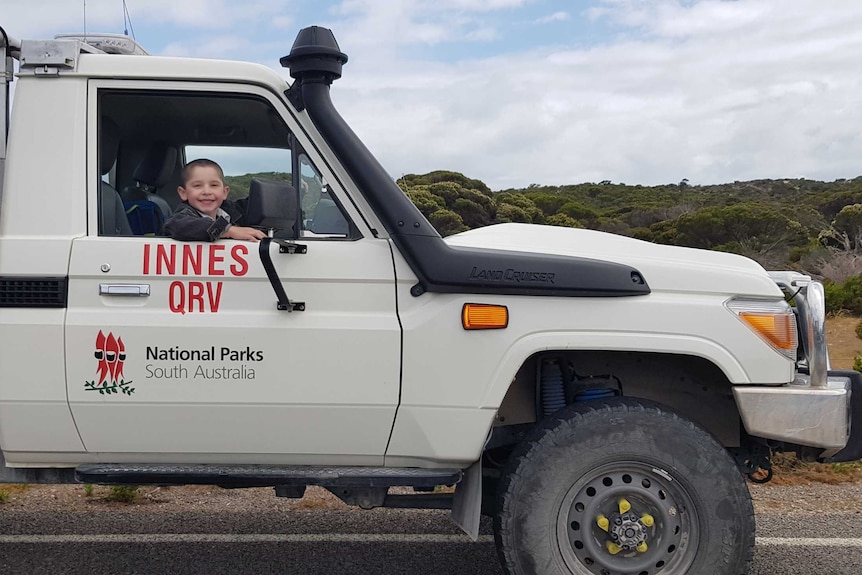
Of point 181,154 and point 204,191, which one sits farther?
point 181,154

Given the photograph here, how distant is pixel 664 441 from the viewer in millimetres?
3283

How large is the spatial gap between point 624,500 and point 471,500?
25.2 inches

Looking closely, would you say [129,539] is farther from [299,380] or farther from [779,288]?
[779,288]

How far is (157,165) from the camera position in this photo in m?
3.67

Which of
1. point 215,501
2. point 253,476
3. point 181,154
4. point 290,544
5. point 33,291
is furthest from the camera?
point 215,501

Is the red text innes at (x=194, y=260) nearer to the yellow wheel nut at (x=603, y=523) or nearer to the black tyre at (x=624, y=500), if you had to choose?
the black tyre at (x=624, y=500)

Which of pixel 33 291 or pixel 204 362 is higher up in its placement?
pixel 33 291

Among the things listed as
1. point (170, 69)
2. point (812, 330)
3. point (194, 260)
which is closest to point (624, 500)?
point (812, 330)

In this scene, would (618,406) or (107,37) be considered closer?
(618,406)

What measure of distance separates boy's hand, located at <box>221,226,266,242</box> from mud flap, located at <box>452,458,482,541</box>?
1.33 m

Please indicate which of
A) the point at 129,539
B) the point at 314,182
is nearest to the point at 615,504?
the point at 314,182

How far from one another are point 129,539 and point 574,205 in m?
19.3

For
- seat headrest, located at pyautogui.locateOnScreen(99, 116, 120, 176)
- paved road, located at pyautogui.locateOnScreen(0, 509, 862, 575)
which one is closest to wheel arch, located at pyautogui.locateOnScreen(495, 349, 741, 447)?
paved road, located at pyautogui.locateOnScreen(0, 509, 862, 575)

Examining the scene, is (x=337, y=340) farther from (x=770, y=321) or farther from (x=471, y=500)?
(x=770, y=321)
